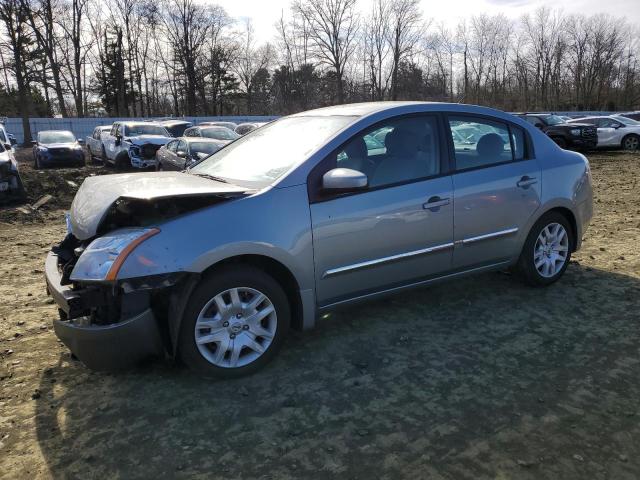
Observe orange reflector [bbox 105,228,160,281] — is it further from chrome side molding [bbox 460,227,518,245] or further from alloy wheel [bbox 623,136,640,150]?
alloy wheel [bbox 623,136,640,150]

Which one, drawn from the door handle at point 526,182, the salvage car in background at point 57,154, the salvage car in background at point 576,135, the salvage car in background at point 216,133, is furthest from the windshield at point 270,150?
the salvage car in background at point 576,135

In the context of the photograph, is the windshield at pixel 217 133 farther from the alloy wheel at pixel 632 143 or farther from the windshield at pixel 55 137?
the alloy wheel at pixel 632 143

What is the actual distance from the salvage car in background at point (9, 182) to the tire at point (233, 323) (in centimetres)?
888

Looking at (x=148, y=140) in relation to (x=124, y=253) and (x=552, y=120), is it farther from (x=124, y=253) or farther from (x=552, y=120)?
(x=552, y=120)

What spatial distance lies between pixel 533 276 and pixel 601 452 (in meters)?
2.34

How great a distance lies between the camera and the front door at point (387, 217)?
352 cm

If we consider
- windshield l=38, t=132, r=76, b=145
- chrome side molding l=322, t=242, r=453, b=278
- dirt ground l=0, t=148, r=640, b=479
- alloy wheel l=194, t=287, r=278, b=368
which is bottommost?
dirt ground l=0, t=148, r=640, b=479

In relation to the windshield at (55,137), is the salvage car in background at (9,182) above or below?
below

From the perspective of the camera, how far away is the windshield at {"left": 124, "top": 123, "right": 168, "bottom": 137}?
57.6ft

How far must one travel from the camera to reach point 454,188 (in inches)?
159

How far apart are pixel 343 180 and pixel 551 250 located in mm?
2523

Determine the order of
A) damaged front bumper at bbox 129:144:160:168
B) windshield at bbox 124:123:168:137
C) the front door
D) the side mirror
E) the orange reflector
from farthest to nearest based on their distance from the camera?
windshield at bbox 124:123:168:137, damaged front bumper at bbox 129:144:160:168, the front door, the side mirror, the orange reflector

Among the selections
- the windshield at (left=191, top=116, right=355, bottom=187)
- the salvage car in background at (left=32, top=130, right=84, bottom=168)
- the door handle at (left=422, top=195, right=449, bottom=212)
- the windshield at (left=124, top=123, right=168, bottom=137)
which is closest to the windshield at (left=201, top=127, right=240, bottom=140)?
the windshield at (left=124, top=123, right=168, bottom=137)

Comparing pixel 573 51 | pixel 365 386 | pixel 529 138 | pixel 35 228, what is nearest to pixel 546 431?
pixel 365 386
